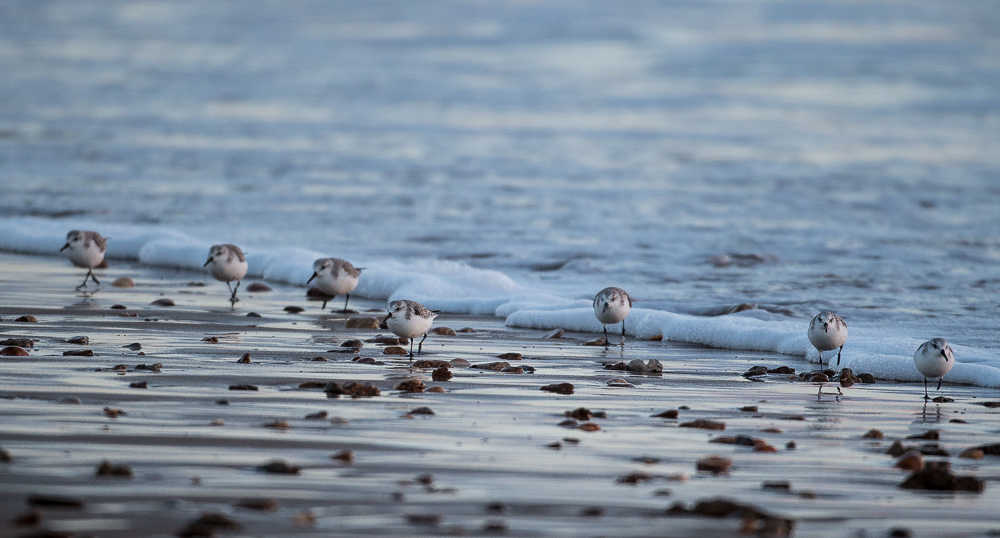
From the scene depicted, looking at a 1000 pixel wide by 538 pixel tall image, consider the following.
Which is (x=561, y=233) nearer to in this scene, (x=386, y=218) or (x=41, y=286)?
(x=386, y=218)

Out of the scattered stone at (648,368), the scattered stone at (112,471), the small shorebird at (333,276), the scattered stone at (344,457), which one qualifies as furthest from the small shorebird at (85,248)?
the scattered stone at (112,471)

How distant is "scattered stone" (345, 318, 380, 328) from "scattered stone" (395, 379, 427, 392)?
9.59ft

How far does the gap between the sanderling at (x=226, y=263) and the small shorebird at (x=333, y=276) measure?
2.76 feet

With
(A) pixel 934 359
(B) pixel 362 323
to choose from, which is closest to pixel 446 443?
(A) pixel 934 359

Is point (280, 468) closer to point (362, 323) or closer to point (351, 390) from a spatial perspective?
point (351, 390)

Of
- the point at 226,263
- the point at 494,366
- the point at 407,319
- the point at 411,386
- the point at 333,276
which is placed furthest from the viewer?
the point at 226,263

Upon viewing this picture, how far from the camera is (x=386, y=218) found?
17000mm

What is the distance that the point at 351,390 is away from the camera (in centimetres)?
605

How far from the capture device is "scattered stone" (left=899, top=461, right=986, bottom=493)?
4543 mm

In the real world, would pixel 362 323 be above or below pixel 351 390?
above

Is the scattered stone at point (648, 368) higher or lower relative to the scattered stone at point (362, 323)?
lower

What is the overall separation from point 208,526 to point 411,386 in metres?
2.71

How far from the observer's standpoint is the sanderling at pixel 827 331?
7.67 metres

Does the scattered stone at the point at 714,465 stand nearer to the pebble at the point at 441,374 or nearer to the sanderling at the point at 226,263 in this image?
the pebble at the point at 441,374
